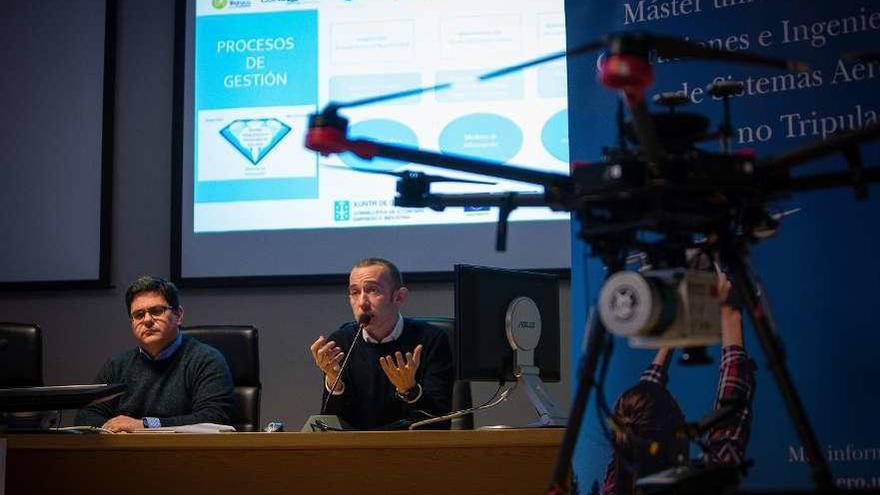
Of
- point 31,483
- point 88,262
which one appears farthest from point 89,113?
point 31,483

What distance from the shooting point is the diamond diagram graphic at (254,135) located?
4.21 meters

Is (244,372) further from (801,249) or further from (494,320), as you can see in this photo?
(801,249)

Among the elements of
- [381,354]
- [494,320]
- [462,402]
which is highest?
[494,320]

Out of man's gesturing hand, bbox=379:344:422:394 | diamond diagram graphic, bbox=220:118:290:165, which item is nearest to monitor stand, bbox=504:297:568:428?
man's gesturing hand, bbox=379:344:422:394

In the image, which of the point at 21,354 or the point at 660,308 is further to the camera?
the point at 21,354

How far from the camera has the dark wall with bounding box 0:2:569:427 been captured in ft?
13.7

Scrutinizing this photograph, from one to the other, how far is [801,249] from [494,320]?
798mm

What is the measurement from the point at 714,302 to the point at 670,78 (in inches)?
48.5

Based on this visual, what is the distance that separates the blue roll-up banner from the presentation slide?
4.89 ft

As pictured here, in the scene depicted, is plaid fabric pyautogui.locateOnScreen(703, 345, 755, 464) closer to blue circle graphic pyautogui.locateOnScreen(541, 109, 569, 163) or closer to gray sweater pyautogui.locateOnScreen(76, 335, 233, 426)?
gray sweater pyautogui.locateOnScreen(76, 335, 233, 426)

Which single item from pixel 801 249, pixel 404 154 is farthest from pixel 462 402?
pixel 404 154

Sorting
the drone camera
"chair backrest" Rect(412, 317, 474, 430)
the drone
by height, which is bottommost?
"chair backrest" Rect(412, 317, 474, 430)

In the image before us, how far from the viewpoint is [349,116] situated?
4066 mm

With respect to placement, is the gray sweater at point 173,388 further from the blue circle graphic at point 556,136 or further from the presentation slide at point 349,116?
the blue circle graphic at point 556,136
